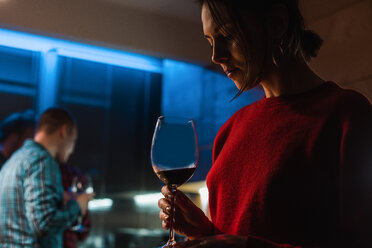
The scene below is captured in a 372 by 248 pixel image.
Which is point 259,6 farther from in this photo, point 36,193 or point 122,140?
point 122,140

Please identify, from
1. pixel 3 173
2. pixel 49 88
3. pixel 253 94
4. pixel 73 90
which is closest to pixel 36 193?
pixel 3 173

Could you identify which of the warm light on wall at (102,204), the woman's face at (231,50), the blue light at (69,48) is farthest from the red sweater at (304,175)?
the warm light on wall at (102,204)

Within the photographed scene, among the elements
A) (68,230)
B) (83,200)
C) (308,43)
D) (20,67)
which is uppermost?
(20,67)

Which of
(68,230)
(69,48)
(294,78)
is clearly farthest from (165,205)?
(69,48)

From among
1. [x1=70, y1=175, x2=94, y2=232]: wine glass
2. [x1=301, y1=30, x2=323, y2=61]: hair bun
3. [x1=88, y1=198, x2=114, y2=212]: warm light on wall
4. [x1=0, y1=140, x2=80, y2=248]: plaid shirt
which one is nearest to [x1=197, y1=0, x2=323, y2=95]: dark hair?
[x1=301, y1=30, x2=323, y2=61]: hair bun

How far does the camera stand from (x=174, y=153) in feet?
2.12

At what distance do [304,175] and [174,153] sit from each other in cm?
21

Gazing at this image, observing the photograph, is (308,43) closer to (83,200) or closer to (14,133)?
(83,200)

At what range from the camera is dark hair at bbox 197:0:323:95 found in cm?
71

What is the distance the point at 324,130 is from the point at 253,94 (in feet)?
5.18

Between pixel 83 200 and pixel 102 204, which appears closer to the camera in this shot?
pixel 83 200

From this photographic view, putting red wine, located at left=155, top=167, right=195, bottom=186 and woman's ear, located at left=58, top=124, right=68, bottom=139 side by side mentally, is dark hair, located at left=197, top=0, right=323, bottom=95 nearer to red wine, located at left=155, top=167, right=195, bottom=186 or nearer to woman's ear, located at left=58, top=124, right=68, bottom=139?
red wine, located at left=155, top=167, right=195, bottom=186

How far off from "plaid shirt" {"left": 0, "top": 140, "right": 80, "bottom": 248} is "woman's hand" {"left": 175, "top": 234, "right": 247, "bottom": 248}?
1.33 metres

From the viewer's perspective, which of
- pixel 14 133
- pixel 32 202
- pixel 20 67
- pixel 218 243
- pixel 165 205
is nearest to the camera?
pixel 218 243
